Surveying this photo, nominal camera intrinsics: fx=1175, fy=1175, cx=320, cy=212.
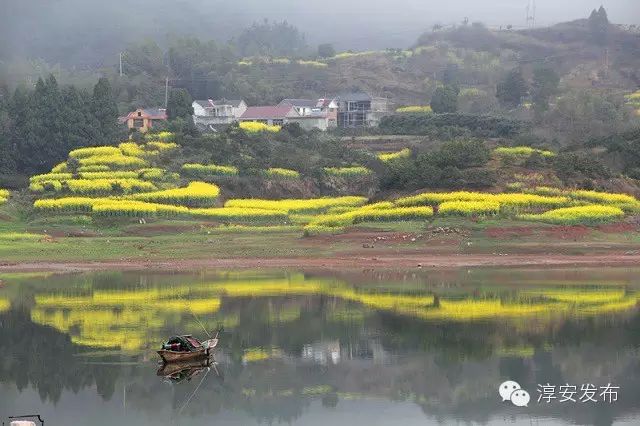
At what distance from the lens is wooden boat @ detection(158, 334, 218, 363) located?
33.9 m

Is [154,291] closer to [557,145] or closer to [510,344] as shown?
[510,344]

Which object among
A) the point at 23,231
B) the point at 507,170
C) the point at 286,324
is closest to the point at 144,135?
the point at 23,231

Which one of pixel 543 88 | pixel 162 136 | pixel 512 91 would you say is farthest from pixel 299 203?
pixel 512 91

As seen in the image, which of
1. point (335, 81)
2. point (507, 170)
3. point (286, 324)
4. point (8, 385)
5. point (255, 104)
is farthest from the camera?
point (335, 81)

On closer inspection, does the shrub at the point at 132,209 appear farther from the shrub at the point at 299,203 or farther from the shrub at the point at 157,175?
the shrub at the point at 157,175

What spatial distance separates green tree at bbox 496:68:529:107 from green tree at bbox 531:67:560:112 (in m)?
1.83

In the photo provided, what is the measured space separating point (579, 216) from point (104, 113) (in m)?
45.4

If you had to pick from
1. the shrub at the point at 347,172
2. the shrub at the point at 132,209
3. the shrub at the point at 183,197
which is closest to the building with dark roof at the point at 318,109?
the shrub at the point at 347,172

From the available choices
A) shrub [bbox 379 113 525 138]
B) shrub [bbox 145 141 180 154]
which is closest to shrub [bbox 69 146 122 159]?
shrub [bbox 145 141 180 154]

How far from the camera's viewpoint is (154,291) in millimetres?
49000

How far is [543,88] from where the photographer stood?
5423 inches

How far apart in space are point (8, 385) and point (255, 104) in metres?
110

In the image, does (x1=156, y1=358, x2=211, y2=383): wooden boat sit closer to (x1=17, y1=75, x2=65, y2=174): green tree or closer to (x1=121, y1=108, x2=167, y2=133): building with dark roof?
(x1=17, y1=75, x2=65, y2=174): green tree

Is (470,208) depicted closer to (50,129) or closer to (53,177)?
(53,177)
